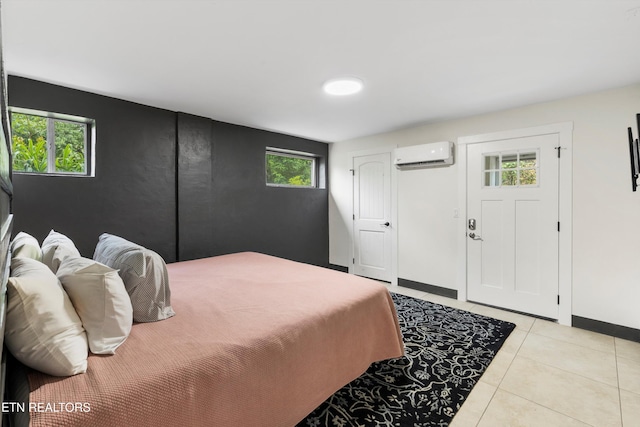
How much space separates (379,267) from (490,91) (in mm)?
2765

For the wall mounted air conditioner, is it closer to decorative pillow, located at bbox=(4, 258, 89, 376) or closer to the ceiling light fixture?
the ceiling light fixture

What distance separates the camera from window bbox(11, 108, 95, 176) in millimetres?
2498

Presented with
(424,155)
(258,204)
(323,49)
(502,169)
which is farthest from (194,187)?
(502,169)

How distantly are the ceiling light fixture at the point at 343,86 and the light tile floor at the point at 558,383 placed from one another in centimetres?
247

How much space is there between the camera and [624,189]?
103 inches

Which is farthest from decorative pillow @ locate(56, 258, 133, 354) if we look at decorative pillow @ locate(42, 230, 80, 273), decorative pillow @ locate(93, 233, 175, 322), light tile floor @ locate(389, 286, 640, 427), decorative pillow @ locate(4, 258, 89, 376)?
light tile floor @ locate(389, 286, 640, 427)

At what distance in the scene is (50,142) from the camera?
2656mm

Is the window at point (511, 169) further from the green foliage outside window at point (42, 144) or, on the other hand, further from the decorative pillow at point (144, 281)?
the green foliage outside window at point (42, 144)

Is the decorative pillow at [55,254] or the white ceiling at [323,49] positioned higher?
the white ceiling at [323,49]

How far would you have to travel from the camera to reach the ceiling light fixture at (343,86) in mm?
2447

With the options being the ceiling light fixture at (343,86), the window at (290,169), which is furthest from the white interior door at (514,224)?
the window at (290,169)

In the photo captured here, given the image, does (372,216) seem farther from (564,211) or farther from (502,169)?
(564,211)

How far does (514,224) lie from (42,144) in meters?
4.74

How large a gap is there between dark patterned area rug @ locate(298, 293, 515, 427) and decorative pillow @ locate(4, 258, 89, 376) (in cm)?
121
